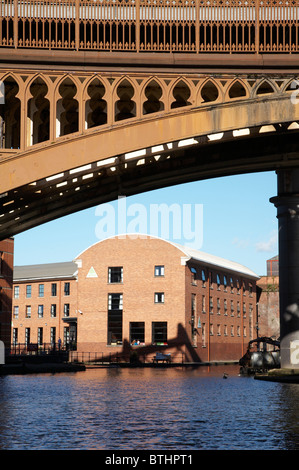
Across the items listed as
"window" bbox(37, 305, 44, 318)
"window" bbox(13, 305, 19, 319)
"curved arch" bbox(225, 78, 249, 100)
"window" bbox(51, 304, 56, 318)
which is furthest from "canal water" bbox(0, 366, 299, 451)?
"window" bbox(13, 305, 19, 319)

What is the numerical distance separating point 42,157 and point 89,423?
21.4 feet

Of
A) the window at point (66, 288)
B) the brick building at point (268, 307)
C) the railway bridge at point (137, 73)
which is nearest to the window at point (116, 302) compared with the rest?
the window at point (66, 288)

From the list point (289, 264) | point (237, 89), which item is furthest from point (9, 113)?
point (289, 264)

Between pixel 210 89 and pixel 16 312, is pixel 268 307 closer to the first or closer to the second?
pixel 16 312

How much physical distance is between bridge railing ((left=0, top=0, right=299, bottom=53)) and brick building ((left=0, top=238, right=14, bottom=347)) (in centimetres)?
4047

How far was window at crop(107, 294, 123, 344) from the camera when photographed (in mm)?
73312

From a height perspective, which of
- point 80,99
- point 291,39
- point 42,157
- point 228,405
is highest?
point 291,39

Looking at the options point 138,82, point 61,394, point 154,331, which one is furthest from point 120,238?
point 138,82

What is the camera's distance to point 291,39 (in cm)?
1961

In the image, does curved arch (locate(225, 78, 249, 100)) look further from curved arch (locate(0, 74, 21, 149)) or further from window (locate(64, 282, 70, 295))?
window (locate(64, 282, 70, 295))

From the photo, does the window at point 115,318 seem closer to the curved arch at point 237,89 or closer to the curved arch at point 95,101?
the curved arch at point 95,101

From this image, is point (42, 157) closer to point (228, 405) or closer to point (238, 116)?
point (238, 116)

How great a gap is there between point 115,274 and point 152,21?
56.0 metres

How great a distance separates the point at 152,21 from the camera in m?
19.4
